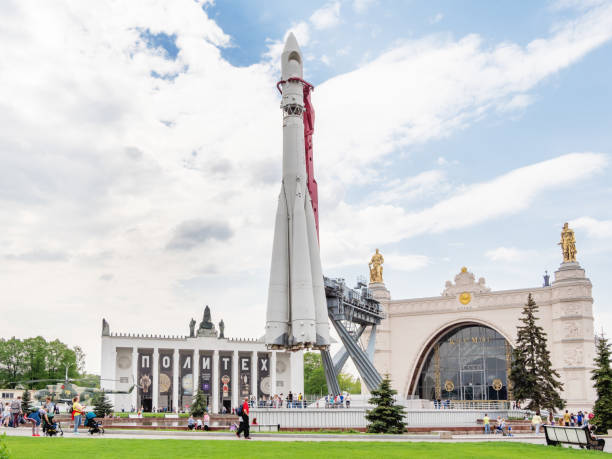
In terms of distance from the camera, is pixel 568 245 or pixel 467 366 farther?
pixel 467 366

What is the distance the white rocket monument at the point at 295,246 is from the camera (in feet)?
102

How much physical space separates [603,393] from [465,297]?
23085 mm

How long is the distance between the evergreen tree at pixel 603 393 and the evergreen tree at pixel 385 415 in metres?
10.5

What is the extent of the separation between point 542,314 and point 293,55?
2892 cm

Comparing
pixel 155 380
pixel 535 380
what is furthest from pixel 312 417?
pixel 155 380

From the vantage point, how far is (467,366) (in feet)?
181

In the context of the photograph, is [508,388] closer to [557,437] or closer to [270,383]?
[270,383]

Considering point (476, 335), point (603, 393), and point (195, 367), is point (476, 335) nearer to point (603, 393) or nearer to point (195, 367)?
point (603, 393)

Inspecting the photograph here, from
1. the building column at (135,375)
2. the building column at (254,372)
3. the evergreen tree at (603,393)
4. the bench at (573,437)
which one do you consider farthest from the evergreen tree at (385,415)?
the building column at (254,372)

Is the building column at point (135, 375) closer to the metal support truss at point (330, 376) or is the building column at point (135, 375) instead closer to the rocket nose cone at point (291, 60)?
the metal support truss at point (330, 376)

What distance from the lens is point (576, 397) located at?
47000mm

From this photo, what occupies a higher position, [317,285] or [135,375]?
[317,285]

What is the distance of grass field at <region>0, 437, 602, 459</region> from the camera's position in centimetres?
1339

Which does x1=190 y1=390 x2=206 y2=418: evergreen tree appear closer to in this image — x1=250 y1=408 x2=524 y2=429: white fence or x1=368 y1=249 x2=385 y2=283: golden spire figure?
x1=250 y1=408 x2=524 y2=429: white fence
